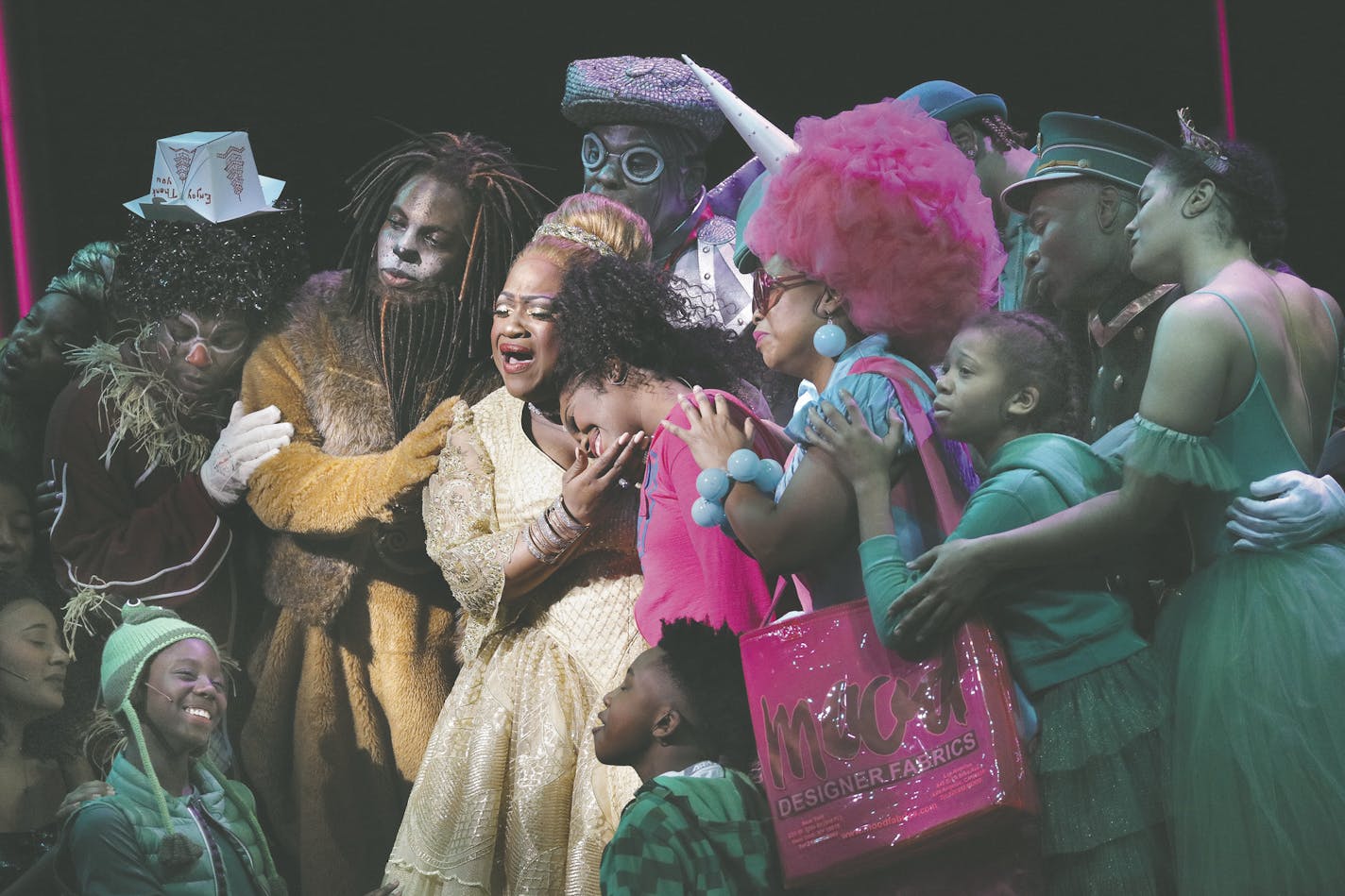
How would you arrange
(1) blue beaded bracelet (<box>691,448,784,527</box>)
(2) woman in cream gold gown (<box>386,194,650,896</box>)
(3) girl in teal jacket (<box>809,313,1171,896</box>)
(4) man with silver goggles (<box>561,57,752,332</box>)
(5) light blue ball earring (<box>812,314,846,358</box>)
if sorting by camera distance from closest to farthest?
1. (3) girl in teal jacket (<box>809,313,1171,896</box>)
2. (1) blue beaded bracelet (<box>691,448,784,527</box>)
3. (5) light blue ball earring (<box>812,314,846,358</box>)
4. (2) woman in cream gold gown (<box>386,194,650,896</box>)
5. (4) man with silver goggles (<box>561,57,752,332</box>)

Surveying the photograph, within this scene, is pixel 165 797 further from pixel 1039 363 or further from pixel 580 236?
pixel 1039 363

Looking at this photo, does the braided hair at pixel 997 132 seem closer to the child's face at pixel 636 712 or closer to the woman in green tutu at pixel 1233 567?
the woman in green tutu at pixel 1233 567

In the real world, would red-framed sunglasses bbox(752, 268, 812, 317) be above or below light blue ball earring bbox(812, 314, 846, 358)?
above

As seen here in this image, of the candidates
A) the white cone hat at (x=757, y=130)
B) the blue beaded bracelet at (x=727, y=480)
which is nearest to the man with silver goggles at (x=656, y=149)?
the white cone hat at (x=757, y=130)

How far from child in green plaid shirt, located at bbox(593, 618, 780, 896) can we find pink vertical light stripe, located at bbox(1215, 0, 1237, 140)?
2415 millimetres

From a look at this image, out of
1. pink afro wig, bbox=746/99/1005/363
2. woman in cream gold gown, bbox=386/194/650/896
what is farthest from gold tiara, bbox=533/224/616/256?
pink afro wig, bbox=746/99/1005/363

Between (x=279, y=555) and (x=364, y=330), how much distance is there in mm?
682

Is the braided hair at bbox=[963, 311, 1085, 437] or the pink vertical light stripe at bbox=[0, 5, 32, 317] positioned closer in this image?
the braided hair at bbox=[963, 311, 1085, 437]

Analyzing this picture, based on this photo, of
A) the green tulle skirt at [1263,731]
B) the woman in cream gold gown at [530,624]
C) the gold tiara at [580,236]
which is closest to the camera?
the green tulle skirt at [1263,731]

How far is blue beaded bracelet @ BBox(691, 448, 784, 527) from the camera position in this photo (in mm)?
3367

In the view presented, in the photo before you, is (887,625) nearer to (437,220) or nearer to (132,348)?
(437,220)

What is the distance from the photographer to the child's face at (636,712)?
3.46m

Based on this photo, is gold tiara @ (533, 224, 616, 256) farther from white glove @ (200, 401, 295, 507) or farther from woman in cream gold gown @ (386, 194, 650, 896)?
white glove @ (200, 401, 295, 507)

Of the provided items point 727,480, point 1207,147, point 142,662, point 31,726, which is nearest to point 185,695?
point 142,662
